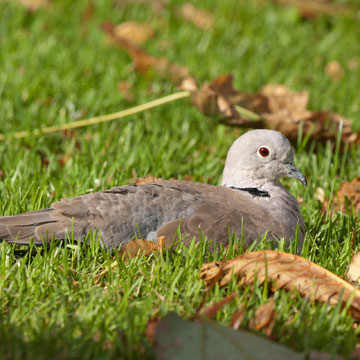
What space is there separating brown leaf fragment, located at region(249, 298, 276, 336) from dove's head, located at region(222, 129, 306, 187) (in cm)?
129

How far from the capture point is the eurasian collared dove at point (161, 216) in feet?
11.4

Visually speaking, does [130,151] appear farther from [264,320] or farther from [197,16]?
[197,16]

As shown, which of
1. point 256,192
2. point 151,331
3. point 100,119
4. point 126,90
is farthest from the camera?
point 126,90

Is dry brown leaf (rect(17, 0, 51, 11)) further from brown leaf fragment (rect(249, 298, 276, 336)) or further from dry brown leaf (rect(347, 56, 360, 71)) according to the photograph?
brown leaf fragment (rect(249, 298, 276, 336))

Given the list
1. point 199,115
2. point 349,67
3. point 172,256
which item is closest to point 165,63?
point 199,115

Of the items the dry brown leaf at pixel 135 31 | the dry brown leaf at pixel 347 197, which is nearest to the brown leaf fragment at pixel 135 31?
the dry brown leaf at pixel 135 31

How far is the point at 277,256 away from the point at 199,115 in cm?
275

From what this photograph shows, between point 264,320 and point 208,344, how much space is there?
1.39 ft

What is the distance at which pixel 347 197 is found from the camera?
14.1ft

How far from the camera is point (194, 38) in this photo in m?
7.38

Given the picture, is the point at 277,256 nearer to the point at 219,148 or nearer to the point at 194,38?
the point at 219,148

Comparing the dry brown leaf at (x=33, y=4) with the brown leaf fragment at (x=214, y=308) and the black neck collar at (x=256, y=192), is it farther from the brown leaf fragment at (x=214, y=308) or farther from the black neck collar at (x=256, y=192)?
the brown leaf fragment at (x=214, y=308)

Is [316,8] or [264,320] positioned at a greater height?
[316,8]

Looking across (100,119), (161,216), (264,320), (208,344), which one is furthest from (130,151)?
(208,344)
